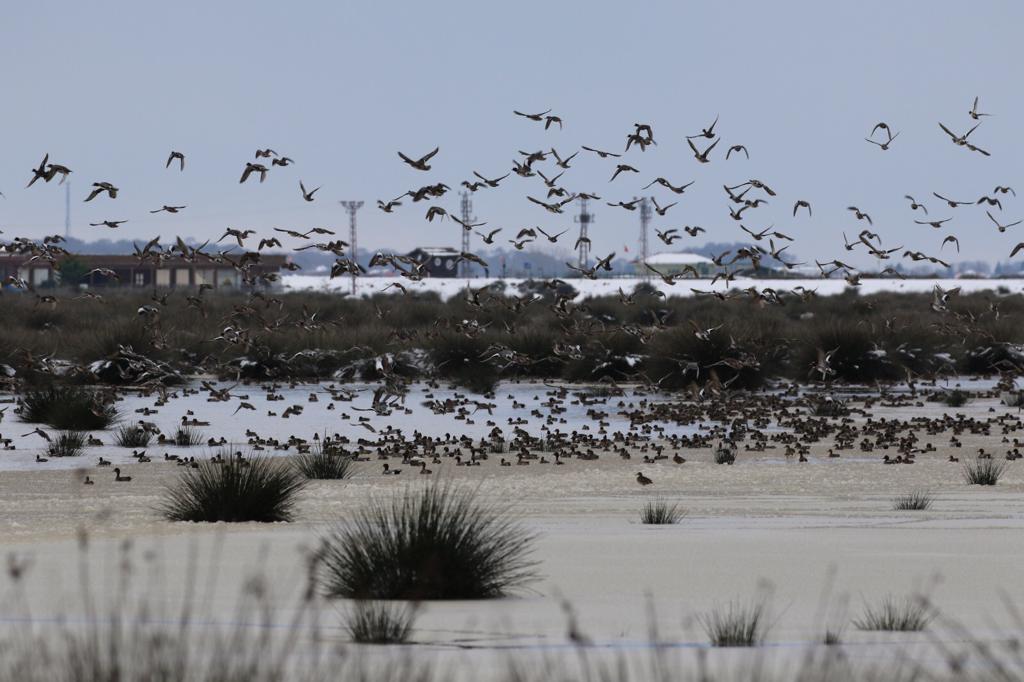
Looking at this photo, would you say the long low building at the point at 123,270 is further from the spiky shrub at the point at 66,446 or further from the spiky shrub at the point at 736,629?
the spiky shrub at the point at 736,629

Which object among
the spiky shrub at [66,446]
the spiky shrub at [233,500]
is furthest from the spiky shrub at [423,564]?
the spiky shrub at [66,446]

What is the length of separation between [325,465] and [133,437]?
200 inches

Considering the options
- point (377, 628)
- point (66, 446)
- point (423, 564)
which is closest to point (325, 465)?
point (66, 446)

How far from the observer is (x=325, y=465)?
789 inches

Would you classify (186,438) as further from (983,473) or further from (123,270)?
(123,270)

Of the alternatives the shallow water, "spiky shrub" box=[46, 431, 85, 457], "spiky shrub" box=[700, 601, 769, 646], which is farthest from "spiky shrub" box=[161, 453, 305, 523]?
"spiky shrub" box=[46, 431, 85, 457]

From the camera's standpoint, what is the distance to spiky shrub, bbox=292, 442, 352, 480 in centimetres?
1997

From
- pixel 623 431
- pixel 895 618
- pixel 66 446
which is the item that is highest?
pixel 623 431

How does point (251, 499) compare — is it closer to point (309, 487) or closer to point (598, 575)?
point (309, 487)

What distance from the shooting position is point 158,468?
2105cm

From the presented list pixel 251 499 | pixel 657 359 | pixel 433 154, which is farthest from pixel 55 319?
pixel 251 499

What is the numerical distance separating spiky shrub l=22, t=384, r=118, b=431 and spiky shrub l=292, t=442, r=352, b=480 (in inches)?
238

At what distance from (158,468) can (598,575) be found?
39.1 feet

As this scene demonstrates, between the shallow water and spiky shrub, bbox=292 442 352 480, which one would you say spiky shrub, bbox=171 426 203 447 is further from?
spiky shrub, bbox=292 442 352 480
